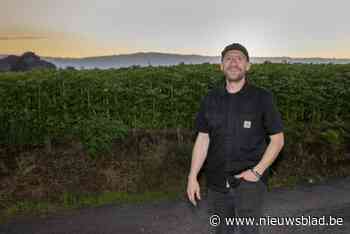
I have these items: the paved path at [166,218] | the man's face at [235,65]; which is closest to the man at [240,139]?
the man's face at [235,65]

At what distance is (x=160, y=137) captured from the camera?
870 cm

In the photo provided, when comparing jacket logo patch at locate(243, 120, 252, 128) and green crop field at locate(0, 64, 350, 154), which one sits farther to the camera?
green crop field at locate(0, 64, 350, 154)

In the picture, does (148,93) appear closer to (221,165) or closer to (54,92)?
(54,92)

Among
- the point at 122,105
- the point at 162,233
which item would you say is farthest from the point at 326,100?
the point at 162,233

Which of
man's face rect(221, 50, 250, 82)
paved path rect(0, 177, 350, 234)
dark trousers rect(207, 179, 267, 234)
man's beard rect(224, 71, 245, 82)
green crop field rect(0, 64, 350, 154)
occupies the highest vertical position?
man's face rect(221, 50, 250, 82)

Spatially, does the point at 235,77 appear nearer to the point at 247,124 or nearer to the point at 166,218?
the point at 247,124

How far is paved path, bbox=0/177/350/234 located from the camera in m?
5.90

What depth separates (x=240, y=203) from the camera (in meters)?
3.75

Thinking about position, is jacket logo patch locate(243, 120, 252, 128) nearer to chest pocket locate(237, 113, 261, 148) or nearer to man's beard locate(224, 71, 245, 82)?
chest pocket locate(237, 113, 261, 148)

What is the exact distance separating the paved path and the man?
2160 millimetres

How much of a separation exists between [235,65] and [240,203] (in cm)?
114

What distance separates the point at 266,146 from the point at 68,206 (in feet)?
13.5

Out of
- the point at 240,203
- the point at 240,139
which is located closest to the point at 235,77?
the point at 240,139

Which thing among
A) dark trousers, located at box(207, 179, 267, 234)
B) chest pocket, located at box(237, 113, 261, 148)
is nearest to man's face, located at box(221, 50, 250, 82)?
chest pocket, located at box(237, 113, 261, 148)
